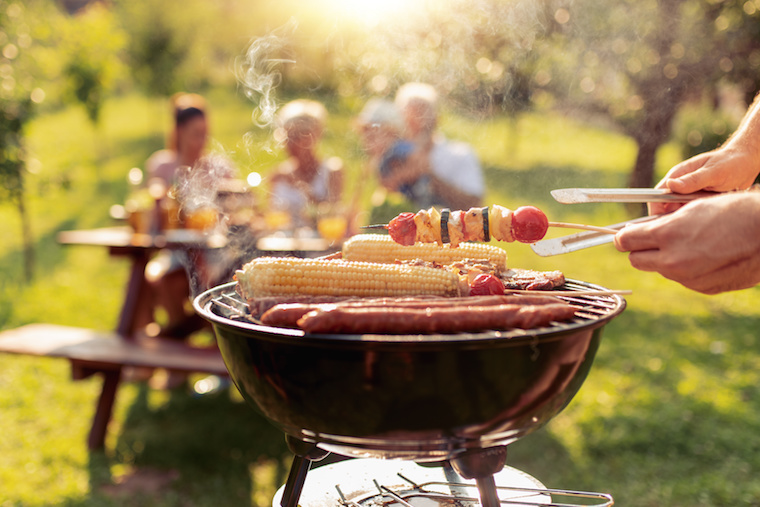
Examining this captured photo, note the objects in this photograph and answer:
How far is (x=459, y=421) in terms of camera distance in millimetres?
1536

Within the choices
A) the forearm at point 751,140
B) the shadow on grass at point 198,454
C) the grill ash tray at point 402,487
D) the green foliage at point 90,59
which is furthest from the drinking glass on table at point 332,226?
the green foliage at point 90,59

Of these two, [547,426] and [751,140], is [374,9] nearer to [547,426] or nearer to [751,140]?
[547,426]

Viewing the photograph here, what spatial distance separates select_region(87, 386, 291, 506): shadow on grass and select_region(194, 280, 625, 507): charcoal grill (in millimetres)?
2509

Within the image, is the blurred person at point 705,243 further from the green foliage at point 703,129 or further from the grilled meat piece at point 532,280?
the green foliage at point 703,129

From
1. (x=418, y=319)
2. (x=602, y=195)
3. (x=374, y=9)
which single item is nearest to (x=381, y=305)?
(x=418, y=319)

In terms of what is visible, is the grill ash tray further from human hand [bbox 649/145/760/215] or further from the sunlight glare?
the sunlight glare

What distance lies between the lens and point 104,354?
169 inches

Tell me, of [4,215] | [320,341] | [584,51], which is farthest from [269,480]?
[4,215]

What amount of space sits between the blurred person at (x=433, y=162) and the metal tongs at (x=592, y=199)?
10.00ft

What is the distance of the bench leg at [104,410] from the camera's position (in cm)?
444

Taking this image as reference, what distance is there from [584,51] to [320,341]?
8.22 meters

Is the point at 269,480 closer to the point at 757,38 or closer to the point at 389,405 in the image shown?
the point at 389,405

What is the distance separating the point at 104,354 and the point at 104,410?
1.75 ft

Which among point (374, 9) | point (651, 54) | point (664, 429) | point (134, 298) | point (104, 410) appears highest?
point (374, 9)
